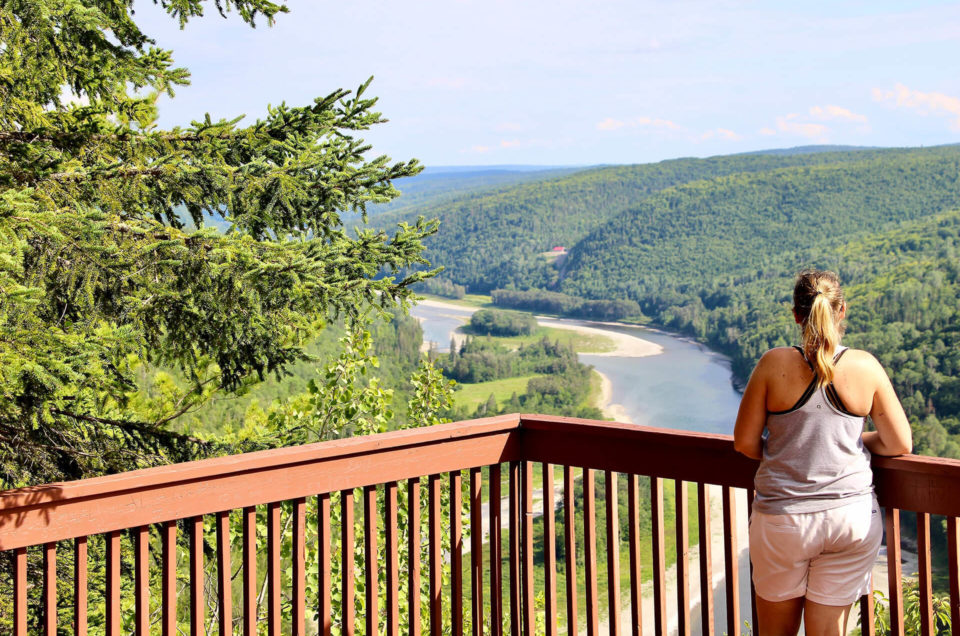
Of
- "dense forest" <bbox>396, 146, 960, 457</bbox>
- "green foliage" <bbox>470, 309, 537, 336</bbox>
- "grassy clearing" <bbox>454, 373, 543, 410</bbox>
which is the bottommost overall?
"grassy clearing" <bbox>454, 373, 543, 410</bbox>

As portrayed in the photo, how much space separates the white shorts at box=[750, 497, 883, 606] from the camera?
161cm

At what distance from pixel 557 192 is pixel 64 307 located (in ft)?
355

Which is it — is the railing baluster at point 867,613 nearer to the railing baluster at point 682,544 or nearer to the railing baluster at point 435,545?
the railing baluster at point 682,544

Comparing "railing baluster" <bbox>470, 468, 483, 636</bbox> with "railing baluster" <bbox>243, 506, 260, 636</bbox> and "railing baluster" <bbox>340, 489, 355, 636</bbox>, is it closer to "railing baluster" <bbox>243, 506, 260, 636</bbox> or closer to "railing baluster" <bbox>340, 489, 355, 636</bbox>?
"railing baluster" <bbox>340, 489, 355, 636</bbox>

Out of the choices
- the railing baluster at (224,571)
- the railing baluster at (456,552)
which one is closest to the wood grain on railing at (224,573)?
the railing baluster at (224,571)

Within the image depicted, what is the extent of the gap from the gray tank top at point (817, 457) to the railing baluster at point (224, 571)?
1.16 m

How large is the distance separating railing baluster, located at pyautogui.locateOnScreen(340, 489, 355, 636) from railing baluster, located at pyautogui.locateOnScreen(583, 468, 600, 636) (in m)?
0.58

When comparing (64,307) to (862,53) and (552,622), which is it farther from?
(862,53)

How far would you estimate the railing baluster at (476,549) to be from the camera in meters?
2.04

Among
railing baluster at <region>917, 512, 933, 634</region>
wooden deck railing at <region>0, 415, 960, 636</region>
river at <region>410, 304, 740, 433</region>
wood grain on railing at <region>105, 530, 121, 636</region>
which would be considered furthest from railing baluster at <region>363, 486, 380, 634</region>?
river at <region>410, 304, 740, 433</region>

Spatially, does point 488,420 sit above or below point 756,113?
below

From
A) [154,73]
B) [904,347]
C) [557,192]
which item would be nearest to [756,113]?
Result: [557,192]

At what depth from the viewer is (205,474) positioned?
1642 millimetres

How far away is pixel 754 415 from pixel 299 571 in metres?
1.06
